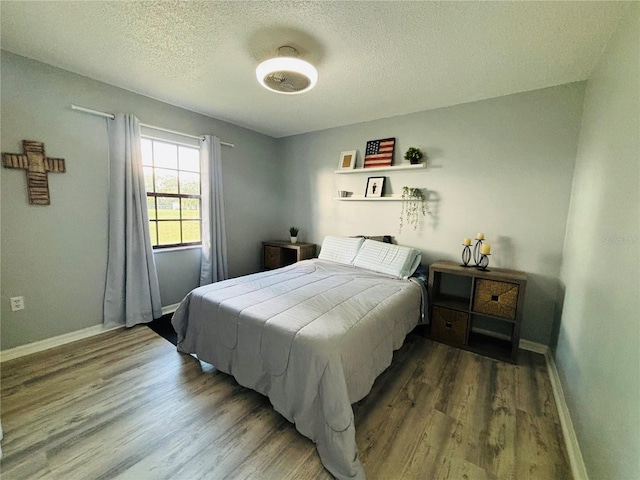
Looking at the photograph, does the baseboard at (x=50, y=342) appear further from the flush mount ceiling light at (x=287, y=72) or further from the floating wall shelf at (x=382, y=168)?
the floating wall shelf at (x=382, y=168)

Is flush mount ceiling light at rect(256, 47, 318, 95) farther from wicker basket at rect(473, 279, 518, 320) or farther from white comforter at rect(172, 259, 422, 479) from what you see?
wicker basket at rect(473, 279, 518, 320)

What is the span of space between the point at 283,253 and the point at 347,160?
1612mm

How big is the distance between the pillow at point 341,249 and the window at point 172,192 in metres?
1.64

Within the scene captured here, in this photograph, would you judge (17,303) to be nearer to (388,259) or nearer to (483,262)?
(388,259)

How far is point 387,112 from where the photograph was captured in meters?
2.93

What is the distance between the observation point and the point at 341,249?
10.3ft

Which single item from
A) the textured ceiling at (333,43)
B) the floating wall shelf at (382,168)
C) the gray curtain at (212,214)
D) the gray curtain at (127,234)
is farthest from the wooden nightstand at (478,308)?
the gray curtain at (127,234)

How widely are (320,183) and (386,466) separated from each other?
10.4ft

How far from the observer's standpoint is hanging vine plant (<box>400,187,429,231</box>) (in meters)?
2.87

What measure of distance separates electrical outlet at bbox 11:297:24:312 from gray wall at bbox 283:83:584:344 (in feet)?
11.1

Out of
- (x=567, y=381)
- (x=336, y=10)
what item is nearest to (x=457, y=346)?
(x=567, y=381)

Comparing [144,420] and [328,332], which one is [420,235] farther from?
[144,420]

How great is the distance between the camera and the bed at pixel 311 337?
1279 mm

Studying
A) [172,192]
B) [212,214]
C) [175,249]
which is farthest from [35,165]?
[212,214]
